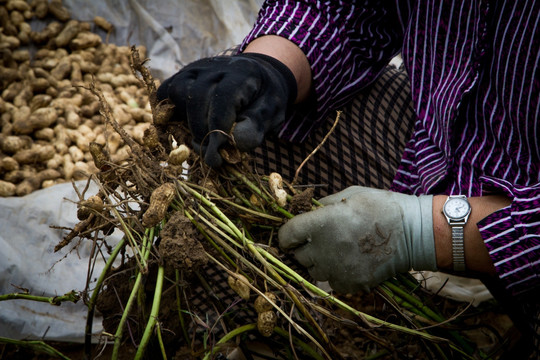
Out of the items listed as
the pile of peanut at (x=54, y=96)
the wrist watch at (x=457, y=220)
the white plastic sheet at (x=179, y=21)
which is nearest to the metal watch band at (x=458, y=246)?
the wrist watch at (x=457, y=220)

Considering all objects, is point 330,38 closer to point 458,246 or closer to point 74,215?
point 458,246

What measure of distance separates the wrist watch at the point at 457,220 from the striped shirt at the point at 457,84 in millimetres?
39

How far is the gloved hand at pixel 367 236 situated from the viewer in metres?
0.97

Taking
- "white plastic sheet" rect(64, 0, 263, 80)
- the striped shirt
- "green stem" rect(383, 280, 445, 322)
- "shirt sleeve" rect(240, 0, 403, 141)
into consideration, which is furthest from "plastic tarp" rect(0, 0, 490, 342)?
"shirt sleeve" rect(240, 0, 403, 141)

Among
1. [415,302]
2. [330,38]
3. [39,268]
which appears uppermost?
[330,38]

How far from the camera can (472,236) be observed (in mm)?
961

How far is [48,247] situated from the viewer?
1.59m

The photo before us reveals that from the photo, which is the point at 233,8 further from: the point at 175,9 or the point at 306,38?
the point at 306,38

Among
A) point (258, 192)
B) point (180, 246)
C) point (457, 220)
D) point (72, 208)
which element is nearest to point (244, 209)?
point (258, 192)

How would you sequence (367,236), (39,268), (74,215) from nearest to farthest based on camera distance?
(367,236) → (39,268) → (74,215)

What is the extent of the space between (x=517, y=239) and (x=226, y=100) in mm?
604

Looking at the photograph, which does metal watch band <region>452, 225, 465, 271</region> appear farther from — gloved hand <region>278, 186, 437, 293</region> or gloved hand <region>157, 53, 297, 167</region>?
gloved hand <region>157, 53, 297, 167</region>

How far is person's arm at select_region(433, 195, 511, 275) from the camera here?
3.15 feet

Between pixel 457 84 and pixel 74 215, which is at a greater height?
pixel 457 84
